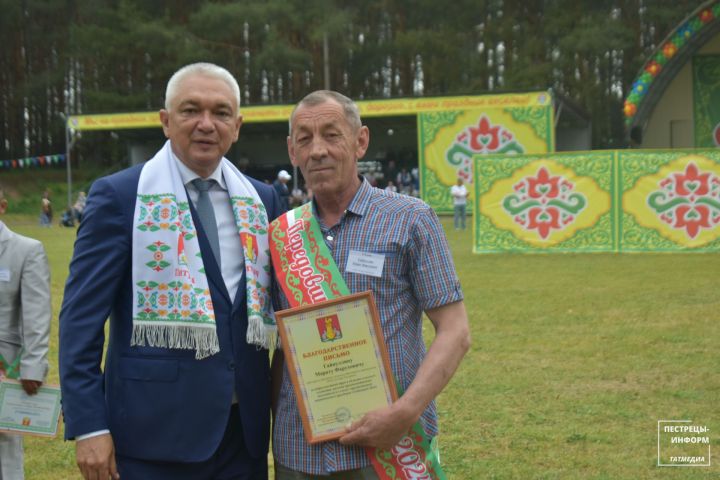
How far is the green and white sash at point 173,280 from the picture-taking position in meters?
2.48

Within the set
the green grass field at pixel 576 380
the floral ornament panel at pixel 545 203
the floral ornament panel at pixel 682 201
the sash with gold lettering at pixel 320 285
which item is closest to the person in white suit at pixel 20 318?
the green grass field at pixel 576 380

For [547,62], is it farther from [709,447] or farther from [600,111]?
[709,447]

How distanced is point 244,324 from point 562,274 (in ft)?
33.9

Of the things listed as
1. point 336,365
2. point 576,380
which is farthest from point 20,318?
point 576,380

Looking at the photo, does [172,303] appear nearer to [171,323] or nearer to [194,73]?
[171,323]

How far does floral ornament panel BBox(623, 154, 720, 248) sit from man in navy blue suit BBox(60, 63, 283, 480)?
12717 mm

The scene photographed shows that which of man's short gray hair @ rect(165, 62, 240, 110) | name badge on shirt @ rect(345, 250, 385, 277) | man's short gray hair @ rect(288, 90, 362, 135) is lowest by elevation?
name badge on shirt @ rect(345, 250, 385, 277)

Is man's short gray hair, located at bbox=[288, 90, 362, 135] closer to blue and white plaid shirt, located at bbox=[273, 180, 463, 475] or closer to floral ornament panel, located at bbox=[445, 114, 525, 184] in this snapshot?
blue and white plaid shirt, located at bbox=[273, 180, 463, 475]

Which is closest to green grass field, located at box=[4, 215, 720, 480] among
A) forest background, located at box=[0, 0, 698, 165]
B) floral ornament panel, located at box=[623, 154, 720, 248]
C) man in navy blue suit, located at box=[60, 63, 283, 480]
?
man in navy blue suit, located at box=[60, 63, 283, 480]

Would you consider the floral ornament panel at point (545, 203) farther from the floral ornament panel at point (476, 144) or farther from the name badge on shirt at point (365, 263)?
the name badge on shirt at point (365, 263)

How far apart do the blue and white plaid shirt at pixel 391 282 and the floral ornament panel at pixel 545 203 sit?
1273 centimetres

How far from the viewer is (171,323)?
246 cm

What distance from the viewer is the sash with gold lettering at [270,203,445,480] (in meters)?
2.46

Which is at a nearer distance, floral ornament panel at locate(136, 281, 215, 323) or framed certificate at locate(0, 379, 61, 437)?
floral ornament panel at locate(136, 281, 215, 323)
